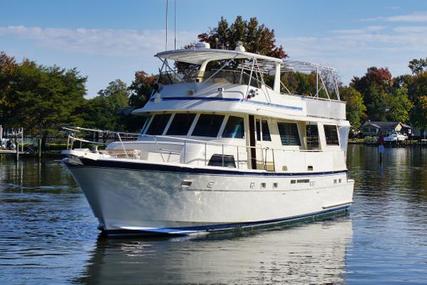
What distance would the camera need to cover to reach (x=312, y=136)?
80.1 feet

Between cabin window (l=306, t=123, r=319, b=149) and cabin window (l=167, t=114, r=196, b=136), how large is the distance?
207 inches

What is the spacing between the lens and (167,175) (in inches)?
701

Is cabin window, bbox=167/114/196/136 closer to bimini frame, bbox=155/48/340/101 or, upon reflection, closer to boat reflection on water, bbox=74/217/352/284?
bimini frame, bbox=155/48/340/101

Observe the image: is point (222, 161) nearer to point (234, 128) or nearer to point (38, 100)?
point (234, 128)

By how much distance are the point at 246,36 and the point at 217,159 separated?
107ft

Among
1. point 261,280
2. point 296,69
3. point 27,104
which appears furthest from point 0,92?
point 261,280

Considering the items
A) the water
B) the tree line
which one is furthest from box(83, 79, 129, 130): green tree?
the water

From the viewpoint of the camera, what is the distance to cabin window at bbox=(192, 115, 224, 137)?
67.4ft

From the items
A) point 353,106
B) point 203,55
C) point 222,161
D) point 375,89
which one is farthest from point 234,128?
point 375,89

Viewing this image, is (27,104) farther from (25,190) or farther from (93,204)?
(93,204)

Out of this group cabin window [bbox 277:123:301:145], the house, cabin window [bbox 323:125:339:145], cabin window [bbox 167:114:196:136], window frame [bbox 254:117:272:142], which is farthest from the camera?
the house

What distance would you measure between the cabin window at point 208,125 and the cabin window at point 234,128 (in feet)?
0.84

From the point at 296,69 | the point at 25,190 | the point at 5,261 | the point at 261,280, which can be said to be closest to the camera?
the point at 261,280

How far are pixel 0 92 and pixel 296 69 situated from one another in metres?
45.6
